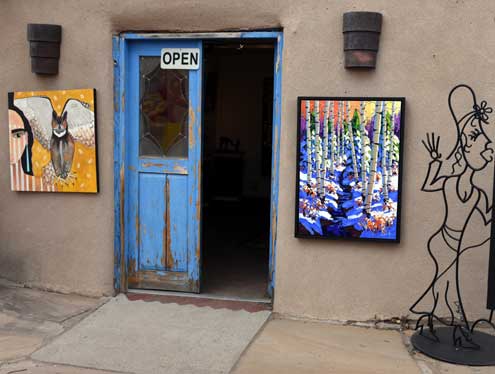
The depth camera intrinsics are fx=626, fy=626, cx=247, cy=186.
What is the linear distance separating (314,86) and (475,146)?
1.38 meters

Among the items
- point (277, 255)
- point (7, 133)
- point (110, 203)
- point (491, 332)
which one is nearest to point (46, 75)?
point (7, 133)

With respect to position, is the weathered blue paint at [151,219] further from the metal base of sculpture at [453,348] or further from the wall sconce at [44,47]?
the metal base of sculpture at [453,348]

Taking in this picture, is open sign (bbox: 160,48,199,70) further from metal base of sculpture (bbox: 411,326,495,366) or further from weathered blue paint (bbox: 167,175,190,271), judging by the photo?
metal base of sculpture (bbox: 411,326,495,366)

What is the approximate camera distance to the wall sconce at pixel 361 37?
4.94 m

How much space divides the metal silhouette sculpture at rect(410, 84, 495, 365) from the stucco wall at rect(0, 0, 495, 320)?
0.07 m

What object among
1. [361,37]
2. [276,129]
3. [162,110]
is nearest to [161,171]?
[162,110]

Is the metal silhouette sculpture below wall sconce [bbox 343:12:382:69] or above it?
below

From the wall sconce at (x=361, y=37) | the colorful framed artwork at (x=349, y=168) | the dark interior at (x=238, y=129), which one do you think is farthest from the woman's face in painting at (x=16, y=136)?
the dark interior at (x=238, y=129)

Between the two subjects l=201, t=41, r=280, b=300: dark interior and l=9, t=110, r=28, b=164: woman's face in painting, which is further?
l=201, t=41, r=280, b=300: dark interior

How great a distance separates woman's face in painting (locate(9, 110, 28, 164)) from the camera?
19.3 feet

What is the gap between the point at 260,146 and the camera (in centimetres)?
1185

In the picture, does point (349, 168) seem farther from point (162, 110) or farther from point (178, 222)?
point (162, 110)

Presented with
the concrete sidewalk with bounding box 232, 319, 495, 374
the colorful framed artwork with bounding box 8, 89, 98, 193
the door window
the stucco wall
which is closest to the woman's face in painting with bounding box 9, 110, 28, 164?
the colorful framed artwork with bounding box 8, 89, 98, 193

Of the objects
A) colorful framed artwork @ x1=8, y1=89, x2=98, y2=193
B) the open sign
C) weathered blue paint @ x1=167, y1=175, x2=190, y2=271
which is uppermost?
the open sign
